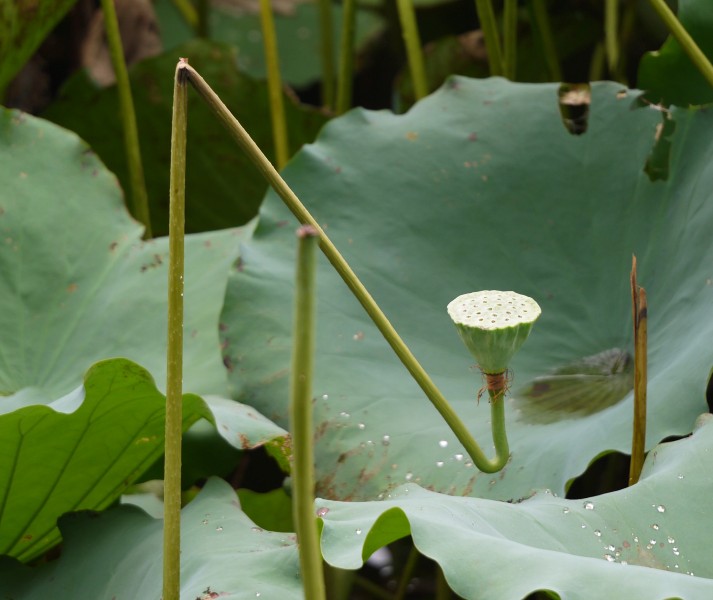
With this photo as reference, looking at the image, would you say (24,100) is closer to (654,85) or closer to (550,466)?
(654,85)

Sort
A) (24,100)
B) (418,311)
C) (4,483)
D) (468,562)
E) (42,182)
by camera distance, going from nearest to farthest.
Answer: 1. (468,562)
2. (4,483)
3. (418,311)
4. (42,182)
5. (24,100)

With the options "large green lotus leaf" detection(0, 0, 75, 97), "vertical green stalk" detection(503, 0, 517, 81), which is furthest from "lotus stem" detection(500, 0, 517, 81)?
"large green lotus leaf" detection(0, 0, 75, 97)

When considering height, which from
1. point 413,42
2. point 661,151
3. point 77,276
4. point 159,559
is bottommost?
point 159,559

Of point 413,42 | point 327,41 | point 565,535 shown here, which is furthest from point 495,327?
point 327,41

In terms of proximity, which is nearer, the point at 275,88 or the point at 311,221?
the point at 311,221

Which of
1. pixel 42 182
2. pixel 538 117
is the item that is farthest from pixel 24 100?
pixel 538 117

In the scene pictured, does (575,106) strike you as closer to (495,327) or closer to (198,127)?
(495,327)

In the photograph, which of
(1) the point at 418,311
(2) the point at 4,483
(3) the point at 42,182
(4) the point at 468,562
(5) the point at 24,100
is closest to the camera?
(4) the point at 468,562
